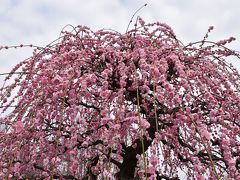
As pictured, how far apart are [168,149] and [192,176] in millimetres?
655

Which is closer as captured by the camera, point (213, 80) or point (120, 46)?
point (213, 80)

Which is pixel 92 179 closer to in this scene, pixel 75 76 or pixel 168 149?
pixel 168 149

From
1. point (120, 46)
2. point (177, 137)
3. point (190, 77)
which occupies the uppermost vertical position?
point (120, 46)

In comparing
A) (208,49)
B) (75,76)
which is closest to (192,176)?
(208,49)

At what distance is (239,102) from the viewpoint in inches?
108

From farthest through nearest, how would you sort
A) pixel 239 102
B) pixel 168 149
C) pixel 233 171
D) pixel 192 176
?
pixel 192 176, pixel 168 149, pixel 239 102, pixel 233 171

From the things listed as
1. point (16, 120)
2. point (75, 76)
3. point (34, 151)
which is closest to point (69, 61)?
point (75, 76)

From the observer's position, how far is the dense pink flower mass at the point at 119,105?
8.10 ft

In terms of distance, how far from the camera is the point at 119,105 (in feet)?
7.64

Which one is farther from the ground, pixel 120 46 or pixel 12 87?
pixel 120 46

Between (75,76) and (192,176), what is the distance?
6.57 ft

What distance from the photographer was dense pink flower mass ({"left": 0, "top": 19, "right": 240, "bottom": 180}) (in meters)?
2.47

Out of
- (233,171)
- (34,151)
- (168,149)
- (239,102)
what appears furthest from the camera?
(168,149)

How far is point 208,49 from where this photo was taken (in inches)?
136
